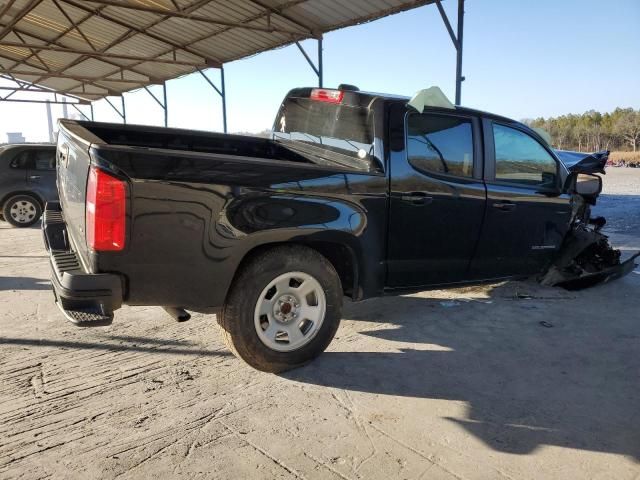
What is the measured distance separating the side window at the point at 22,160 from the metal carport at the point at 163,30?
144 inches

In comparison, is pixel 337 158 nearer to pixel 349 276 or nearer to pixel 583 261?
pixel 349 276

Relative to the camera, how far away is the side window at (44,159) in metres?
9.16

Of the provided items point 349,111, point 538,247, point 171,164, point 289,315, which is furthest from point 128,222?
point 538,247

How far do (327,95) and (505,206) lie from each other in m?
1.82

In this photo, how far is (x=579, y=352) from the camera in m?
3.76

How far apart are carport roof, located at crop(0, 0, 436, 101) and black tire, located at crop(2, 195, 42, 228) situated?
4618mm

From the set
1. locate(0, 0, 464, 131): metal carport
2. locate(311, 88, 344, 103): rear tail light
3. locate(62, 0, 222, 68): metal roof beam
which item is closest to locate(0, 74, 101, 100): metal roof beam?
locate(0, 0, 464, 131): metal carport

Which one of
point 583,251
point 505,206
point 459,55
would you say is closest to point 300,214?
point 505,206

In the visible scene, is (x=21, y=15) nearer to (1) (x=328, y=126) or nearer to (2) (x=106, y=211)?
(1) (x=328, y=126)

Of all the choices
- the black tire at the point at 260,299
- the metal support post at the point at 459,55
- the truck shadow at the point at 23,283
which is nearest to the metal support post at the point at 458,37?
the metal support post at the point at 459,55

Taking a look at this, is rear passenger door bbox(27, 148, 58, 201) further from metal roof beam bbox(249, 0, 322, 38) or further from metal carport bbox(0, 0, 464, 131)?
metal roof beam bbox(249, 0, 322, 38)

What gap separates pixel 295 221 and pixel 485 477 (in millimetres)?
1753

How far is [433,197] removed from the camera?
12.3 feet

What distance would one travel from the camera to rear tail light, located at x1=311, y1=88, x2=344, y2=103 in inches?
154
